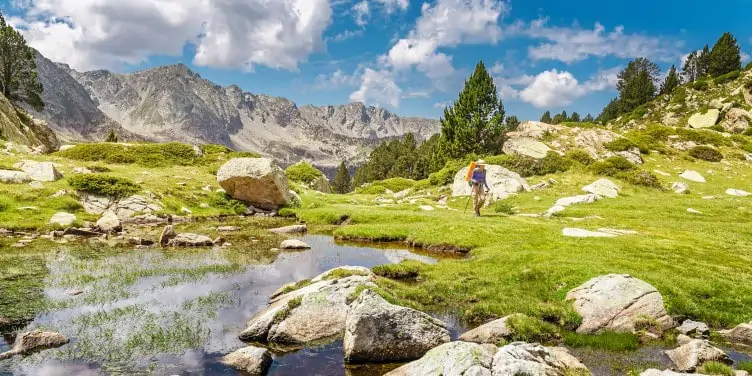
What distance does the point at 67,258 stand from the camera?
2333 centimetres

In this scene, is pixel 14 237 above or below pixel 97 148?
below

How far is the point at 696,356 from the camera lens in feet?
40.0

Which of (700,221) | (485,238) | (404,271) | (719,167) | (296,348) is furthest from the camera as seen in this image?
(719,167)

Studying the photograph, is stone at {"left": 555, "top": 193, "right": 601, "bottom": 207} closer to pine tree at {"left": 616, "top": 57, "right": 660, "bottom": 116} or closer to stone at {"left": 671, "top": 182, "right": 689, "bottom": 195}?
stone at {"left": 671, "top": 182, "right": 689, "bottom": 195}

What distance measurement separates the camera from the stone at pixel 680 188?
2095 inches

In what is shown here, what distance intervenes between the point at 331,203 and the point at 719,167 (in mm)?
57718

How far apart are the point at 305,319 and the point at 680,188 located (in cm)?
5620

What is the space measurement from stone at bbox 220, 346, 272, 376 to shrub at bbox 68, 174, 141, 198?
31731mm

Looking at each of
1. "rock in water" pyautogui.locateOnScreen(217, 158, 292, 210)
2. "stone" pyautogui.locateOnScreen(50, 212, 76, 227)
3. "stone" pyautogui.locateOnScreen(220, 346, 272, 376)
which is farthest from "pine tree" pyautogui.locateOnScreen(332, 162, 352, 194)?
"stone" pyautogui.locateOnScreen(220, 346, 272, 376)

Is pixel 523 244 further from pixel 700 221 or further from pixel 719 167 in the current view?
pixel 719 167

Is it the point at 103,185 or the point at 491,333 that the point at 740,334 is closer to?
the point at 491,333

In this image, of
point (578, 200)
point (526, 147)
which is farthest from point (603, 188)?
point (526, 147)

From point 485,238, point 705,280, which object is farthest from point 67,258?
→ point 705,280

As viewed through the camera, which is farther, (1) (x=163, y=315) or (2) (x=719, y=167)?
(2) (x=719, y=167)
